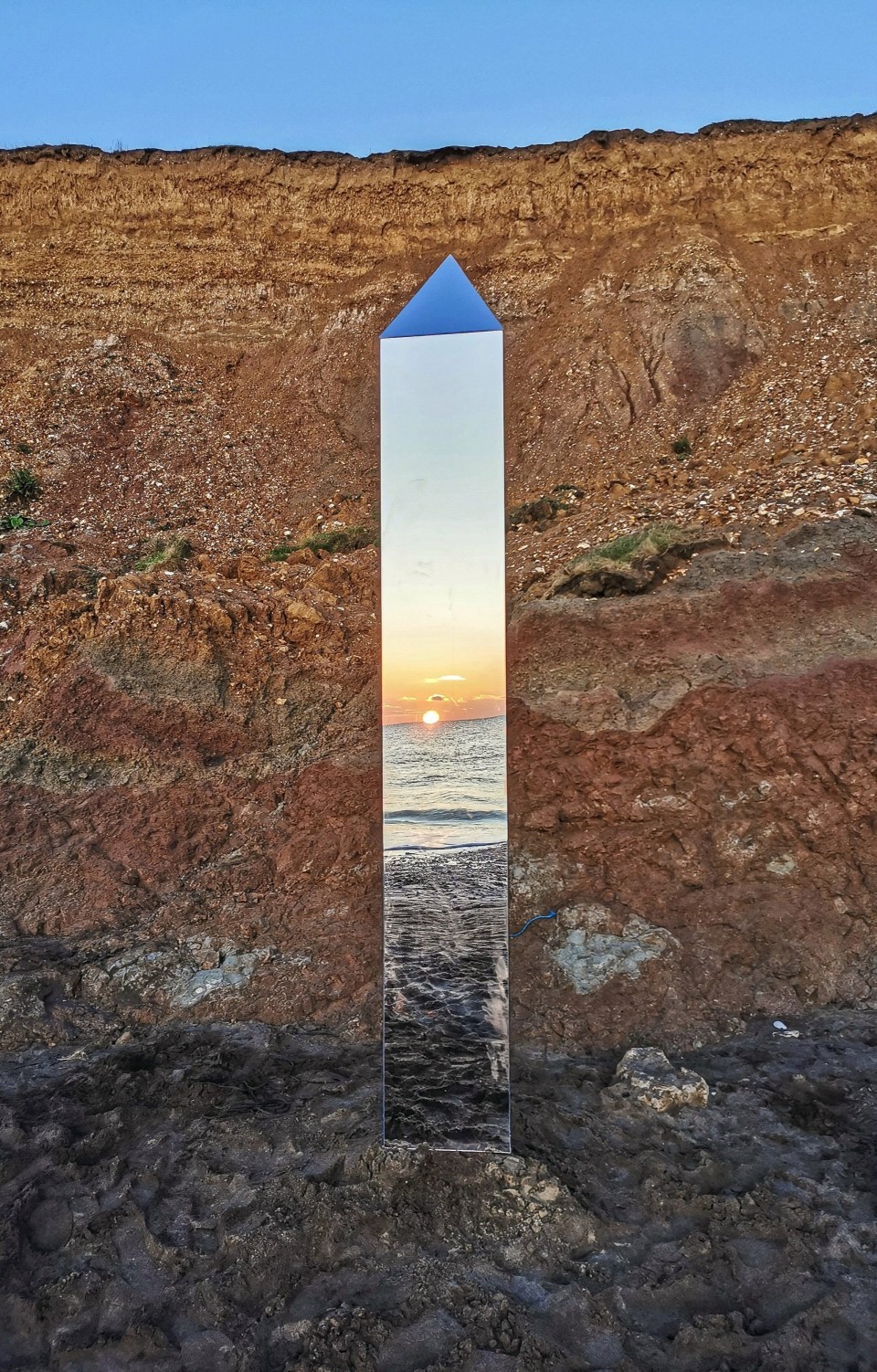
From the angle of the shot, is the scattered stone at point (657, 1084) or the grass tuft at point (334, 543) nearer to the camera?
the scattered stone at point (657, 1084)

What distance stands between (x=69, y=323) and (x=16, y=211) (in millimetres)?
2158

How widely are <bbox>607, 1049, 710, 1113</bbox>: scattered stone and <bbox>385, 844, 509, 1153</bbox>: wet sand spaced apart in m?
0.83

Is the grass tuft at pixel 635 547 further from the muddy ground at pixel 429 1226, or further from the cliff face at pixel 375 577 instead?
the muddy ground at pixel 429 1226

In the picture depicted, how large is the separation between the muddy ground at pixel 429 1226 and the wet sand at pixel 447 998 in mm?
173

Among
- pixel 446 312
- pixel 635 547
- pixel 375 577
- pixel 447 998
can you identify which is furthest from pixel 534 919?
pixel 375 577

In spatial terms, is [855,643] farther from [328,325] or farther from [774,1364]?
[328,325]

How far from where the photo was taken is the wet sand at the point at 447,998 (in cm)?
329

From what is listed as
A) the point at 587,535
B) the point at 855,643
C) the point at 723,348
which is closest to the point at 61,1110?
the point at 855,643

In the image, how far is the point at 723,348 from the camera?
497 inches

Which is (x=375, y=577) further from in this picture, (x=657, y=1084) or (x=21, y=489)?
(x=657, y=1084)

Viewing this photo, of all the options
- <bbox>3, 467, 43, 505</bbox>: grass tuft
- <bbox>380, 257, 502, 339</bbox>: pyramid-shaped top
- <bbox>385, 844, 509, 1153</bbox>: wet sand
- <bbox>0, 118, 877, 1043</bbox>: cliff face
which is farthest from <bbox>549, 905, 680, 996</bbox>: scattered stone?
<bbox>3, 467, 43, 505</bbox>: grass tuft

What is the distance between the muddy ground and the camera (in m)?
2.72

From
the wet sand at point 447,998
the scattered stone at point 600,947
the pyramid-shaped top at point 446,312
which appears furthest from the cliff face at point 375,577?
the pyramid-shaped top at point 446,312

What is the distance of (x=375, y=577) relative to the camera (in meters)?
9.45
